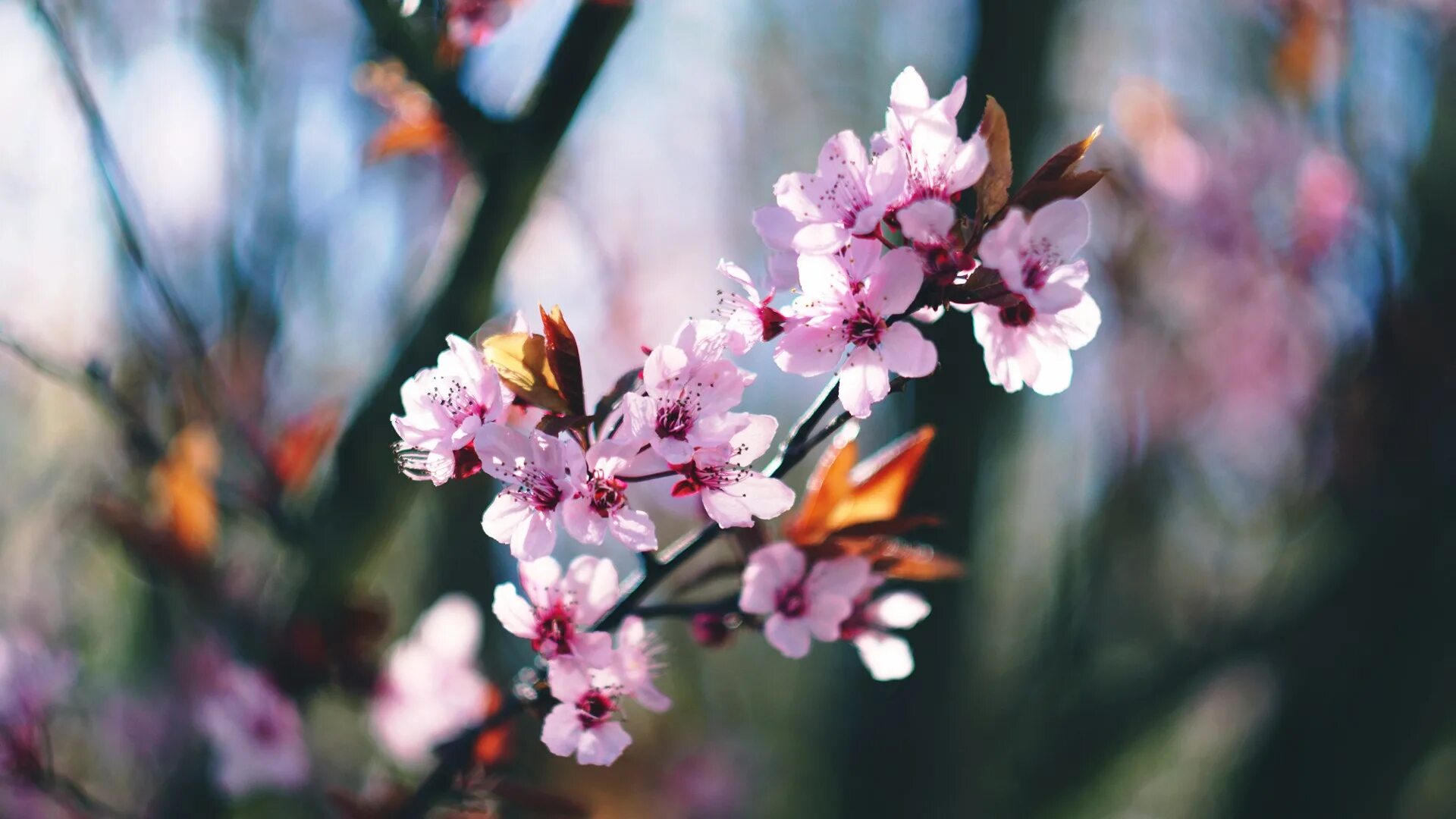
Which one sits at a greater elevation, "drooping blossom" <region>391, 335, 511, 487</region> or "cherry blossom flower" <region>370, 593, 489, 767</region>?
"drooping blossom" <region>391, 335, 511, 487</region>

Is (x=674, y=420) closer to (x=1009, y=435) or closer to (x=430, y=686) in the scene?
(x=430, y=686)

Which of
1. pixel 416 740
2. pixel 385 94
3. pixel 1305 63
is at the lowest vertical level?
pixel 416 740

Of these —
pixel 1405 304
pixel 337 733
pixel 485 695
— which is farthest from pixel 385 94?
pixel 337 733

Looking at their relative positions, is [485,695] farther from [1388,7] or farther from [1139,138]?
[1388,7]

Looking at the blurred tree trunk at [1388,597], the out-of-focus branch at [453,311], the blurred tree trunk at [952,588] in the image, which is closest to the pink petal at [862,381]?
the out-of-focus branch at [453,311]

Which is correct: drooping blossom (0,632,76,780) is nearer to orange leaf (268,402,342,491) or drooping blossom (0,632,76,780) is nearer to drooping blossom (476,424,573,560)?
orange leaf (268,402,342,491)

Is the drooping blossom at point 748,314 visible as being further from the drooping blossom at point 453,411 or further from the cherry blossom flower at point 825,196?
the drooping blossom at point 453,411

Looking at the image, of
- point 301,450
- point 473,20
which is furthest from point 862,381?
point 301,450

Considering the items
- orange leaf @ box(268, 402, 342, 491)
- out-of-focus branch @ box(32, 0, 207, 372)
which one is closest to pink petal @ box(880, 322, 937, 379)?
out-of-focus branch @ box(32, 0, 207, 372)
